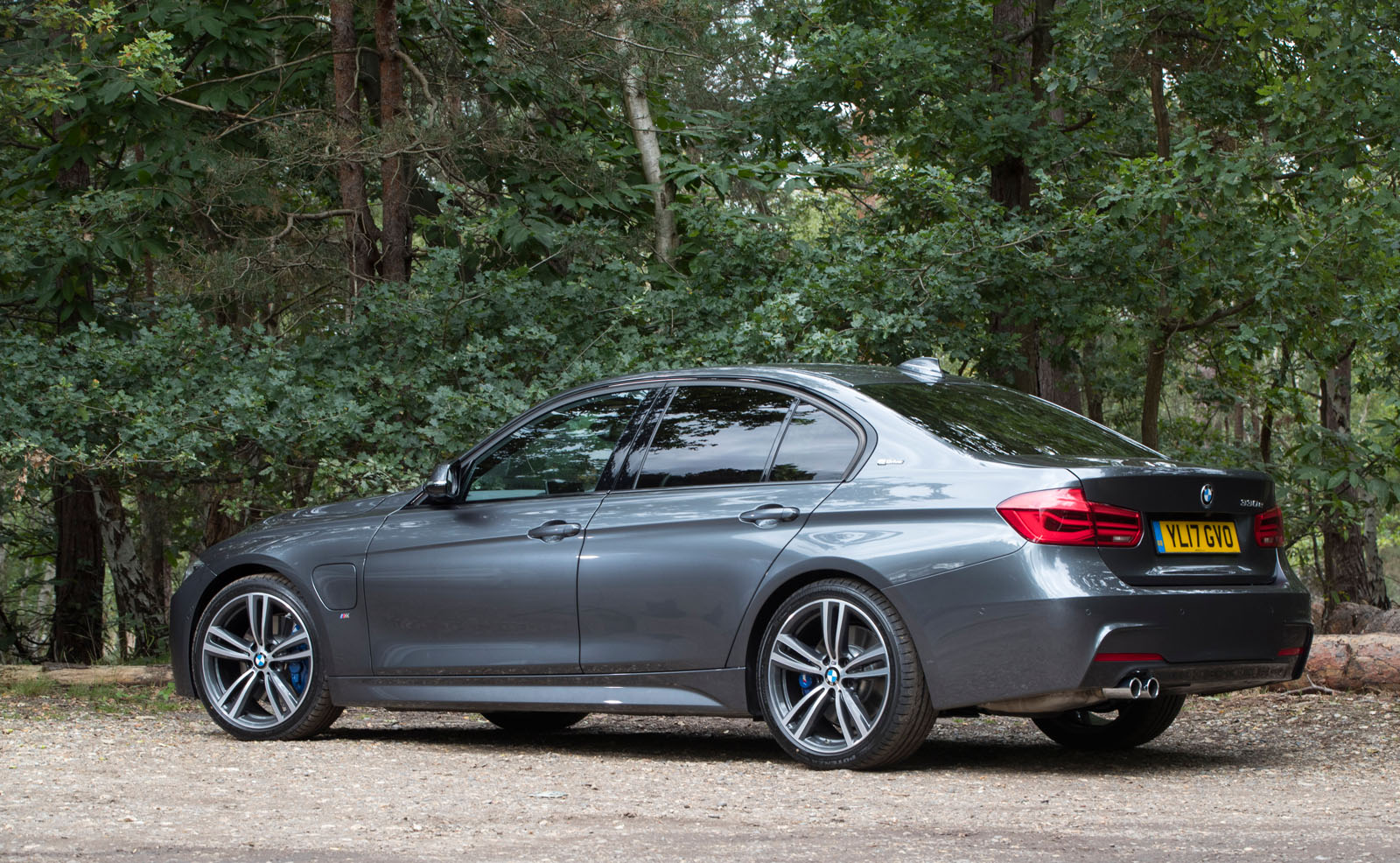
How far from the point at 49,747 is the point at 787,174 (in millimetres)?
6954

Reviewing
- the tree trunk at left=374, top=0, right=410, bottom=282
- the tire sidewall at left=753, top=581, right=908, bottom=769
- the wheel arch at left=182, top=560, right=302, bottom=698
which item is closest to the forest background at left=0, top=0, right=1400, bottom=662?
the tree trunk at left=374, top=0, right=410, bottom=282

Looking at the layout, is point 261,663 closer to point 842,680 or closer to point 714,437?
point 714,437

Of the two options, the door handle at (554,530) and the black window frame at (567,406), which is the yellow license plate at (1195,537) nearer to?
the black window frame at (567,406)

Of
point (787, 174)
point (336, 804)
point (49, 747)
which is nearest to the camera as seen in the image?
point (336, 804)

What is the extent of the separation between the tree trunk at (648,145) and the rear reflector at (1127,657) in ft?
23.3

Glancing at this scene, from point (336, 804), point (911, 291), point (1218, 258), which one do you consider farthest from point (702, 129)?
point (336, 804)

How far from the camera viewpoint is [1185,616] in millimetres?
5199

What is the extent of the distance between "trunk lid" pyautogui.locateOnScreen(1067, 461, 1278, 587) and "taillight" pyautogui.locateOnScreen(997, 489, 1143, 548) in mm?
37

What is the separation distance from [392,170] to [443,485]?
240 inches

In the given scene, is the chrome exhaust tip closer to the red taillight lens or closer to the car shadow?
the car shadow

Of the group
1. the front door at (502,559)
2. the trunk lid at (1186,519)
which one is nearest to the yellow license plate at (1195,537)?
the trunk lid at (1186,519)

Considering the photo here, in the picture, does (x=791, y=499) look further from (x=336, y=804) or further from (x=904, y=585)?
(x=336, y=804)

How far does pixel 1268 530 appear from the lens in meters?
5.70

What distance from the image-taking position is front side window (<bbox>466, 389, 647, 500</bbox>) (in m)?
6.38
